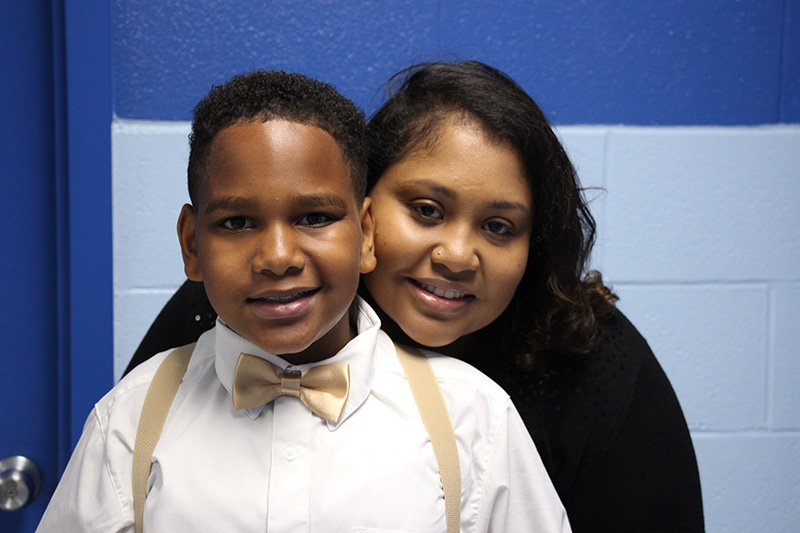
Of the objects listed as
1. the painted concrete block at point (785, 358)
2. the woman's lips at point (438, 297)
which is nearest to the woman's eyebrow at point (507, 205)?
the woman's lips at point (438, 297)

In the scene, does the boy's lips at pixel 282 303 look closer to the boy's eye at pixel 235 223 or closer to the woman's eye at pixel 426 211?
the boy's eye at pixel 235 223

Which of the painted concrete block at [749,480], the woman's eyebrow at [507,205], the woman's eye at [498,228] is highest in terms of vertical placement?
the woman's eyebrow at [507,205]

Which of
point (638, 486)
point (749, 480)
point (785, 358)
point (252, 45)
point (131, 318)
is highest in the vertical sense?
point (252, 45)

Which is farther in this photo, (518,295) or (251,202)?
(518,295)

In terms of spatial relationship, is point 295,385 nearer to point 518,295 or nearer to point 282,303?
point 282,303

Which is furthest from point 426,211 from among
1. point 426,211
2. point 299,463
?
point 299,463

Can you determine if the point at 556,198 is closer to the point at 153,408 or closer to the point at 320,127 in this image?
→ the point at 320,127

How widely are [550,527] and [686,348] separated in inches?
31.9

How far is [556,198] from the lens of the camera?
944 millimetres

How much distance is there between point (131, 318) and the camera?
51.7 inches

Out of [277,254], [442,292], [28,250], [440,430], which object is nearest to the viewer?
[277,254]

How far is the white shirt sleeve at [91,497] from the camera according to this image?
72 cm

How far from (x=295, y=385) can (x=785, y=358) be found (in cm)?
124

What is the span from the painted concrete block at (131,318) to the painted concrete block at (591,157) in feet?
2.97
